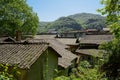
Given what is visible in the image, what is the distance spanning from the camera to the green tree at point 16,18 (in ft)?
158

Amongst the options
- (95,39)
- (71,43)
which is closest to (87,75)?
(95,39)

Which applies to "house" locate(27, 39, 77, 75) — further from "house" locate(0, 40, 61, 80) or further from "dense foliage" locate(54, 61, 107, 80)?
"dense foliage" locate(54, 61, 107, 80)

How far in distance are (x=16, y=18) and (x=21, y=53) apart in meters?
33.7

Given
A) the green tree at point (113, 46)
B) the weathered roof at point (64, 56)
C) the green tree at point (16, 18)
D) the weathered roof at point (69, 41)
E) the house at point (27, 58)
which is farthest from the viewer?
the weathered roof at point (69, 41)

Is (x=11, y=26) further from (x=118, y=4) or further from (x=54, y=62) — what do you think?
(x=118, y=4)

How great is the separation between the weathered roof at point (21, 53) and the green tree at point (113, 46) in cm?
472

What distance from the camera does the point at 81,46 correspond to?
43.8 metres

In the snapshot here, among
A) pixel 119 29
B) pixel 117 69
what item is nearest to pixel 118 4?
pixel 119 29

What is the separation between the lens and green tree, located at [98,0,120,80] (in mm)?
13414

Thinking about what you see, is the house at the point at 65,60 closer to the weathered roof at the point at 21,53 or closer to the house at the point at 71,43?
the weathered roof at the point at 21,53

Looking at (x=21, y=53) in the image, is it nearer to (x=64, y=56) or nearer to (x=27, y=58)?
(x=27, y=58)

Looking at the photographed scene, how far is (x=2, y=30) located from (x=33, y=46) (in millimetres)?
32223

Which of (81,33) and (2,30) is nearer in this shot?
(2,30)

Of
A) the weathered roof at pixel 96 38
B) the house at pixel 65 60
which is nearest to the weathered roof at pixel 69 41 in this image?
the weathered roof at pixel 96 38
